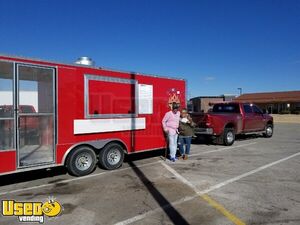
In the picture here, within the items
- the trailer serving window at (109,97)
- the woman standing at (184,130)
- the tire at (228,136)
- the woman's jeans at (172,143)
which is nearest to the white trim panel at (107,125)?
the trailer serving window at (109,97)

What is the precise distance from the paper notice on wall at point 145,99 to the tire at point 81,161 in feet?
6.96

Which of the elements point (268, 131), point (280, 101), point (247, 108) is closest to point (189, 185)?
point (247, 108)

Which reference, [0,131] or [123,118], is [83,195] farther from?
[123,118]

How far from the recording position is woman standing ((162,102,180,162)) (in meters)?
9.98

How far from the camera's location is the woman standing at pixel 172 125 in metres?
9.98

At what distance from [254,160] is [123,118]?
468 centimetres

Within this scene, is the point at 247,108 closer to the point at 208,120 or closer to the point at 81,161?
the point at 208,120

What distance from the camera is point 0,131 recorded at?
21.8ft

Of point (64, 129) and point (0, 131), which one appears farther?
point (64, 129)

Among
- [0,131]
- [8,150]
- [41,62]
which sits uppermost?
[41,62]

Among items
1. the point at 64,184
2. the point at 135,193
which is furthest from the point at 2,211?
the point at 135,193

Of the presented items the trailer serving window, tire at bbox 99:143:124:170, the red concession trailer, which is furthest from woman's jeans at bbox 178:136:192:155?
tire at bbox 99:143:124:170

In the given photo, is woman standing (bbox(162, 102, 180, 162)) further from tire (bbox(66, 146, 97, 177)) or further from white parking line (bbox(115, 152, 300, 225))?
tire (bbox(66, 146, 97, 177))

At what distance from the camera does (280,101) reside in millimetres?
61219
